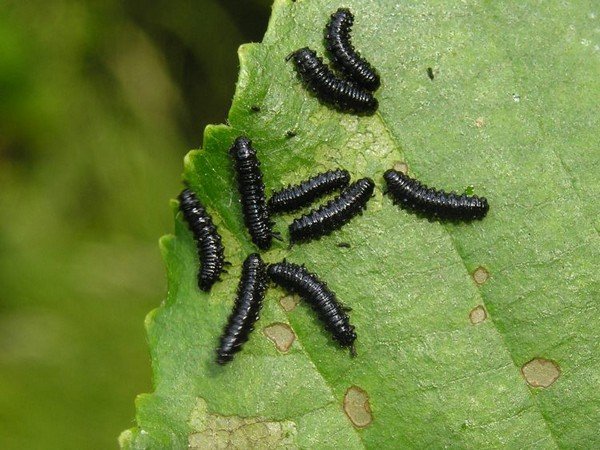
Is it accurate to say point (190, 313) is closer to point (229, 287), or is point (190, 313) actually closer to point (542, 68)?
point (229, 287)

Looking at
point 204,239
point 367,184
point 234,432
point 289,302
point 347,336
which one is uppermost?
point 204,239

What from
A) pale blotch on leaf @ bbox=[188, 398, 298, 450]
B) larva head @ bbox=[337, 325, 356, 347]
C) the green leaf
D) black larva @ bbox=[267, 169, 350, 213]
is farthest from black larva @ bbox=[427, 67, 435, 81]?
pale blotch on leaf @ bbox=[188, 398, 298, 450]

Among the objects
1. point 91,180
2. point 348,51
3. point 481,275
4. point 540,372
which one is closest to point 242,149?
point 348,51

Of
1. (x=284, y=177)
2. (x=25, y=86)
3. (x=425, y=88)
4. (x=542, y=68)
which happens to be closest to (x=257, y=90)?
(x=284, y=177)

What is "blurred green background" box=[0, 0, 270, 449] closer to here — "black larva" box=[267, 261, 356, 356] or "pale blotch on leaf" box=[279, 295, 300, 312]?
"pale blotch on leaf" box=[279, 295, 300, 312]

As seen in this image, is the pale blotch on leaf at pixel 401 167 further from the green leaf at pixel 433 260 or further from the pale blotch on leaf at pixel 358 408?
the pale blotch on leaf at pixel 358 408

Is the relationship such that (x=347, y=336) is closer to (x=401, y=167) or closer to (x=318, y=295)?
(x=318, y=295)

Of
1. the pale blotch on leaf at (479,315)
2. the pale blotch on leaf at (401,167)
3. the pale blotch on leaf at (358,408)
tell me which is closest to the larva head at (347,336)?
the pale blotch on leaf at (358,408)
